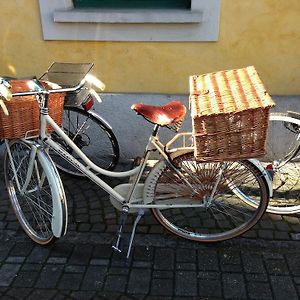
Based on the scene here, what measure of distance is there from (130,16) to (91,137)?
1252 mm

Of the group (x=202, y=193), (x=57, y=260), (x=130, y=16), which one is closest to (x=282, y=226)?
(x=202, y=193)

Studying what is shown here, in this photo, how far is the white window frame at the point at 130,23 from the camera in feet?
13.4

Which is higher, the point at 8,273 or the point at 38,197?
the point at 38,197

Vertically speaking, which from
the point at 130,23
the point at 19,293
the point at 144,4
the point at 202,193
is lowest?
the point at 19,293

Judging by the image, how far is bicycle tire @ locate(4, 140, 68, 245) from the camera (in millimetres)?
3027

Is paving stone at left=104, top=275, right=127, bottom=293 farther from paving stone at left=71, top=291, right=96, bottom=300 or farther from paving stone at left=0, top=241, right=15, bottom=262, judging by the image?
paving stone at left=0, top=241, right=15, bottom=262

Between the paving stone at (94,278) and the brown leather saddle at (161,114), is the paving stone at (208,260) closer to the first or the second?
the paving stone at (94,278)

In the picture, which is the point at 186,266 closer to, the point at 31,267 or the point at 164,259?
the point at 164,259

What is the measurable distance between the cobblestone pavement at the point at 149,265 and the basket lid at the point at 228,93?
1280 mm

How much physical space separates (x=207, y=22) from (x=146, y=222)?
2022mm

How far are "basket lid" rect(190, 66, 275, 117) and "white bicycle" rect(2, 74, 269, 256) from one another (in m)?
0.24

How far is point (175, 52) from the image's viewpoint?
14.0 feet

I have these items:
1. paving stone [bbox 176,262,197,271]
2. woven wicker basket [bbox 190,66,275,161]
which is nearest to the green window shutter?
woven wicker basket [bbox 190,66,275,161]

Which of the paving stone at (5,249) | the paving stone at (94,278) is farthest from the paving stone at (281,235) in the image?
the paving stone at (5,249)
